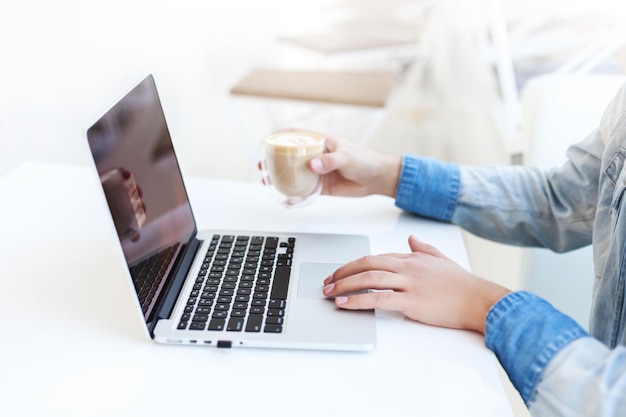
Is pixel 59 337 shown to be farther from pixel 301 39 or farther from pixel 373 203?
pixel 301 39

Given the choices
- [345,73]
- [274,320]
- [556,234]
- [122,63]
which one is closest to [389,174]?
[556,234]

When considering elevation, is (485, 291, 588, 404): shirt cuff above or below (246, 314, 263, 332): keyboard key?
below

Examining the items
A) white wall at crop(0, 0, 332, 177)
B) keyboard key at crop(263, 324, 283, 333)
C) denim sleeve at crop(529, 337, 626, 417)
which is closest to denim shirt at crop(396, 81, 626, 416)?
denim sleeve at crop(529, 337, 626, 417)

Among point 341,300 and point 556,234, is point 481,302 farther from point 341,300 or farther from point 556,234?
point 556,234

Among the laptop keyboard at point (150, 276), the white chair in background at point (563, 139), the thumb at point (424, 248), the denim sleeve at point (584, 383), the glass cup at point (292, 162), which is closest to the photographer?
the denim sleeve at point (584, 383)

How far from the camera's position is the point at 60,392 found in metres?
0.61

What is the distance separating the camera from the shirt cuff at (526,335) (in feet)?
2.01

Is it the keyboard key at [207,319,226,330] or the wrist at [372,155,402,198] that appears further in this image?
the wrist at [372,155,402,198]

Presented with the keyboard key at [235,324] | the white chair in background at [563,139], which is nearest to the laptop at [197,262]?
the keyboard key at [235,324]

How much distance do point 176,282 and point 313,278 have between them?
0.53 feet

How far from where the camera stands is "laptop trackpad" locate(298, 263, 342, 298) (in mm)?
735

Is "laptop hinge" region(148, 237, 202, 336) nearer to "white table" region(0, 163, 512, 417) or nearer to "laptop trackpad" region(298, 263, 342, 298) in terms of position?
"white table" region(0, 163, 512, 417)

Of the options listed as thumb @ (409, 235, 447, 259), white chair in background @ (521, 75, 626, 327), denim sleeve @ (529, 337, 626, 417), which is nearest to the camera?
denim sleeve @ (529, 337, 626, 417)

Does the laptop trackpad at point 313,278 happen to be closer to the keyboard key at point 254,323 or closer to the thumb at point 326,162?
the keyboard key at point 254,323
